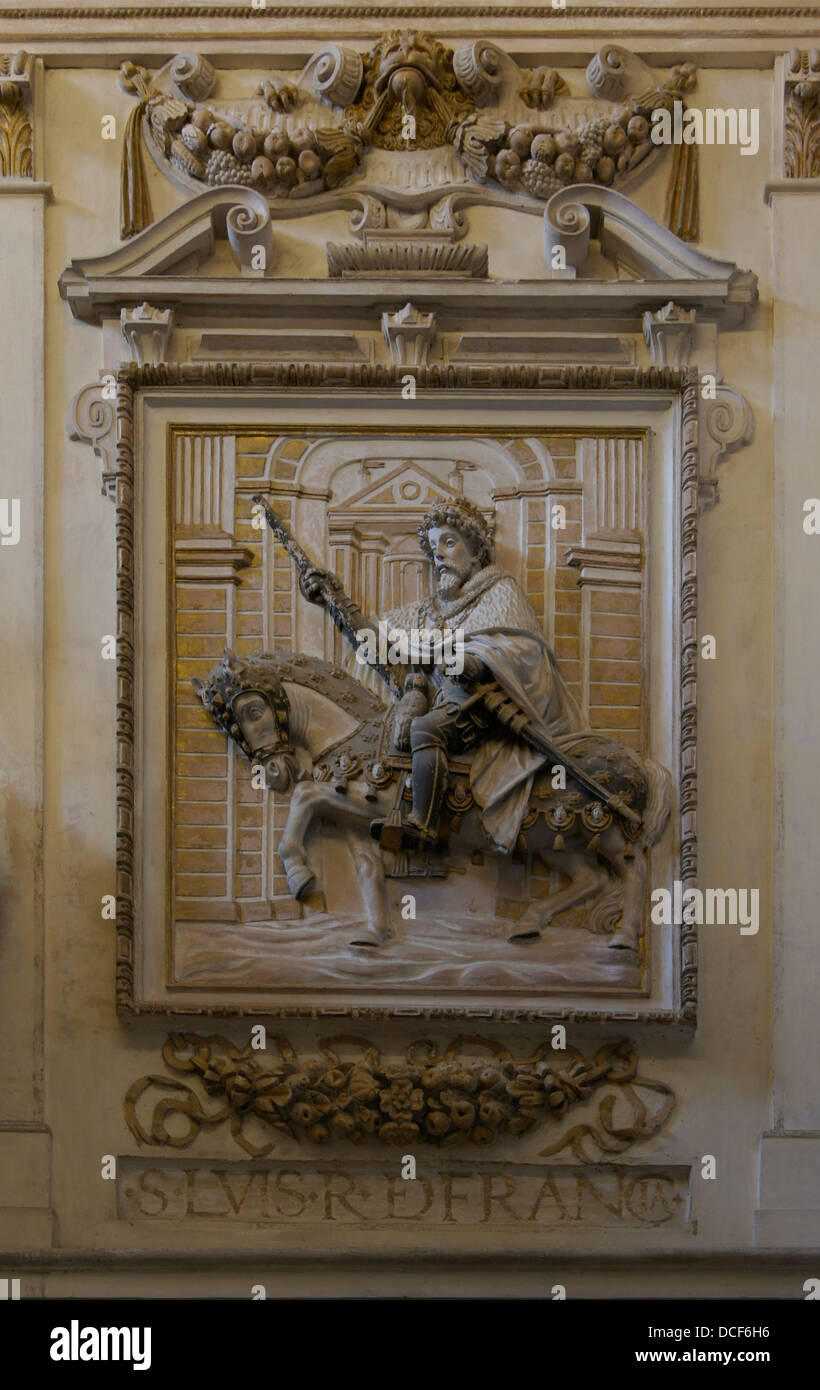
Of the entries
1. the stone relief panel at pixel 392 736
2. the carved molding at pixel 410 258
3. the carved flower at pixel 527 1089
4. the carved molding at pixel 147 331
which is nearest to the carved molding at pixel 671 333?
the stone relief panel at pixel 392 736

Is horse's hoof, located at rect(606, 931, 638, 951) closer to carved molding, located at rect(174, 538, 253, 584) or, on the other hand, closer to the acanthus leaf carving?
carved molding, located at rect(174, 538, 253, 584)

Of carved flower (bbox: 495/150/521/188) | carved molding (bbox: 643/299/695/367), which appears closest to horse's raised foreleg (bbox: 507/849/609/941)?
carved molding (bbox: 643/299/695/367)

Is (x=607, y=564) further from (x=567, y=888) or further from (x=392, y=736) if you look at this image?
(x=567, y=888)

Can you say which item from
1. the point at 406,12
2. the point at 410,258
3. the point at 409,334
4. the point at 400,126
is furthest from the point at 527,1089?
the point at 406,12

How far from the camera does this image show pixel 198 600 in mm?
6672

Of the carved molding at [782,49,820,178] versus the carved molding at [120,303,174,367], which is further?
the carved molding at [782,49,820,178]

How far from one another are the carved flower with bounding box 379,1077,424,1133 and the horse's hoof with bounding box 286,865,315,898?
66 centimetres

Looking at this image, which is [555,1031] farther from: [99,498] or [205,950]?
[99,498]

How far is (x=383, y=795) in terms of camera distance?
6473mm

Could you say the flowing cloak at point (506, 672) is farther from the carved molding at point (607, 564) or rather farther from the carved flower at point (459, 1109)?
the carved flower at point (459, 1109)

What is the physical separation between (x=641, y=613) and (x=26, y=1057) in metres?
2.35

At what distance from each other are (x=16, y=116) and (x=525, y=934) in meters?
3.12

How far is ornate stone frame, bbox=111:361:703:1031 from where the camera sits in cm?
642

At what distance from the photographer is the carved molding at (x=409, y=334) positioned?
264 inches
